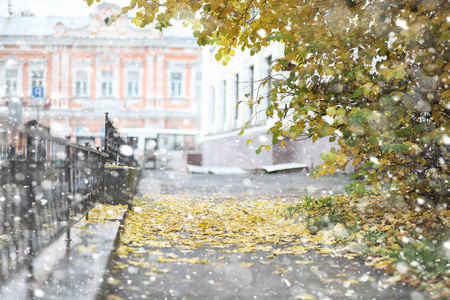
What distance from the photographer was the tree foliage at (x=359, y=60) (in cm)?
490

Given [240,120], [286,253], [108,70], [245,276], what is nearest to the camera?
[245,276]

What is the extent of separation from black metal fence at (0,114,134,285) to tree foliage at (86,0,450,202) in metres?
1.78

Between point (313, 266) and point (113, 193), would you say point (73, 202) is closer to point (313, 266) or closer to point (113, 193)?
point (313, 266)

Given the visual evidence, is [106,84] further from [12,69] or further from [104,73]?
[12,69]

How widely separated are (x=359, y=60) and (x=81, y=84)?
122 ft

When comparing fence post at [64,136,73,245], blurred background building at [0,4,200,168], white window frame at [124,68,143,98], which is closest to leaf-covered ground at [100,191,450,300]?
fence post at [64,136,73,245]

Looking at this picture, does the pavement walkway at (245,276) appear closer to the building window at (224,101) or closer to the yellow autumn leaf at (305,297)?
the yellow autumn leaf at (305,297)

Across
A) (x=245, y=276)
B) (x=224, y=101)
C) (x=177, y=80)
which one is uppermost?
(x=177, y=80)

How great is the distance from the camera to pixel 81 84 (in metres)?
40.5

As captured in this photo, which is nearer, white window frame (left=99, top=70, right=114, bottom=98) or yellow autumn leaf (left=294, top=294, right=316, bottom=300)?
yellow autumn leaf (left=294, top=294, right=316, bottom=300)

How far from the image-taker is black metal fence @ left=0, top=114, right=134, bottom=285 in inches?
150

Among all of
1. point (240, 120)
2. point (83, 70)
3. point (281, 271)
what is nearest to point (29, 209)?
point (281, 271)

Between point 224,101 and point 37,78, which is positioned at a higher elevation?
point 37,78

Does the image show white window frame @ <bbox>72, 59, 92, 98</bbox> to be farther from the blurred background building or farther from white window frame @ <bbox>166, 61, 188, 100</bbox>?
white window frame @ <bbox>166, 61, 188, 100</bbox>
